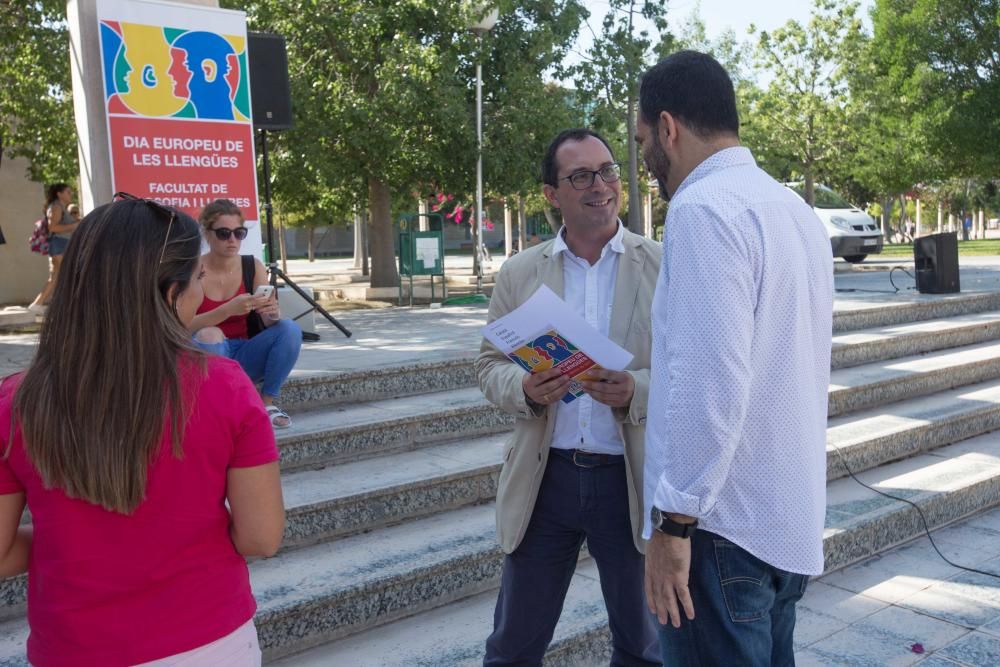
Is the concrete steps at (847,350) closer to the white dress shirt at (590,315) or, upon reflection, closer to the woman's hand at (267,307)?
the woman's hand at (267,307)

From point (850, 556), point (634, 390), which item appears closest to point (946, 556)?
point (850, 556)

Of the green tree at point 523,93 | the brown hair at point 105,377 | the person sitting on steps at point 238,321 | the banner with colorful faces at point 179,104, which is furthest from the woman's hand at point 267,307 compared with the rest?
→ the green tree at point 523,93

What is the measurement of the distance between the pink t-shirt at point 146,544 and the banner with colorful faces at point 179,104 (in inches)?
197

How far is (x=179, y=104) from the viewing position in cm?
689

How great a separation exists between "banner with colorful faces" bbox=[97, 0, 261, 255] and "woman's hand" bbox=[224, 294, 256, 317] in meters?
1.75

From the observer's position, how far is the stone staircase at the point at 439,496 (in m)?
3.65

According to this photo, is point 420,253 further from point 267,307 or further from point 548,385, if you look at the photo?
point 548,385

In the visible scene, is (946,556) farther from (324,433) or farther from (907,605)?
(324,433)

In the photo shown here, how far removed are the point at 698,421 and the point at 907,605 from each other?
316 centimetres

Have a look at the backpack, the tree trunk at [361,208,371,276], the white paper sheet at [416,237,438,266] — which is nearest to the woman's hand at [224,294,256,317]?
the backpack

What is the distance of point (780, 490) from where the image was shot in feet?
6.36

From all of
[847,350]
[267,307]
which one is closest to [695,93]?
[267,307]

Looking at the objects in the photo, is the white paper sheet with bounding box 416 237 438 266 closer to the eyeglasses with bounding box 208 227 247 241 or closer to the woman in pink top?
the eyeglasses with bounding box 208 227 247 241

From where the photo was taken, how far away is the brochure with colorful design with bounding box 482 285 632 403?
242cm
